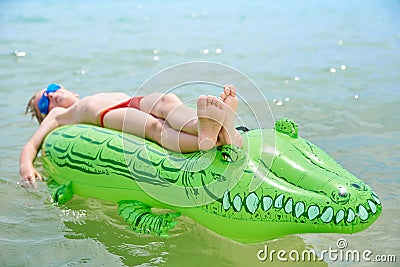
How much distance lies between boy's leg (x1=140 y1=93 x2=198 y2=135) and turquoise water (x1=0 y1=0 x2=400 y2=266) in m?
0.57

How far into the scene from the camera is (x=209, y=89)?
608cm

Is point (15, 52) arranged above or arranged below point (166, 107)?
above

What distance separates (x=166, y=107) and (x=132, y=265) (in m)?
0.95

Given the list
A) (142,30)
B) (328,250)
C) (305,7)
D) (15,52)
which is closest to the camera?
(328,250)

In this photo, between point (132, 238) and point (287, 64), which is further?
point (287, 64)

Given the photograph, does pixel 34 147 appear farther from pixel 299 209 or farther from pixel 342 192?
pixel 342 192

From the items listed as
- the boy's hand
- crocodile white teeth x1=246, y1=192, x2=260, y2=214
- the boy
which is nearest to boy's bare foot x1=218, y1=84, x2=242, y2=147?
the boy

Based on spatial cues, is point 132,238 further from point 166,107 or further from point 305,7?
point 305,7

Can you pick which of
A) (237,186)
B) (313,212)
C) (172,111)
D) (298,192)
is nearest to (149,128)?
(172,111)

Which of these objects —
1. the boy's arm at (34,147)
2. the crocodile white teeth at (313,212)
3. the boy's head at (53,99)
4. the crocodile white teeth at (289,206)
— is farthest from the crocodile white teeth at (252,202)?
the boy's head at (53,99)

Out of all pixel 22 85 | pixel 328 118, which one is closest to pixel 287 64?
pixel 328 118

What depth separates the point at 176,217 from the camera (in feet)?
9.54
